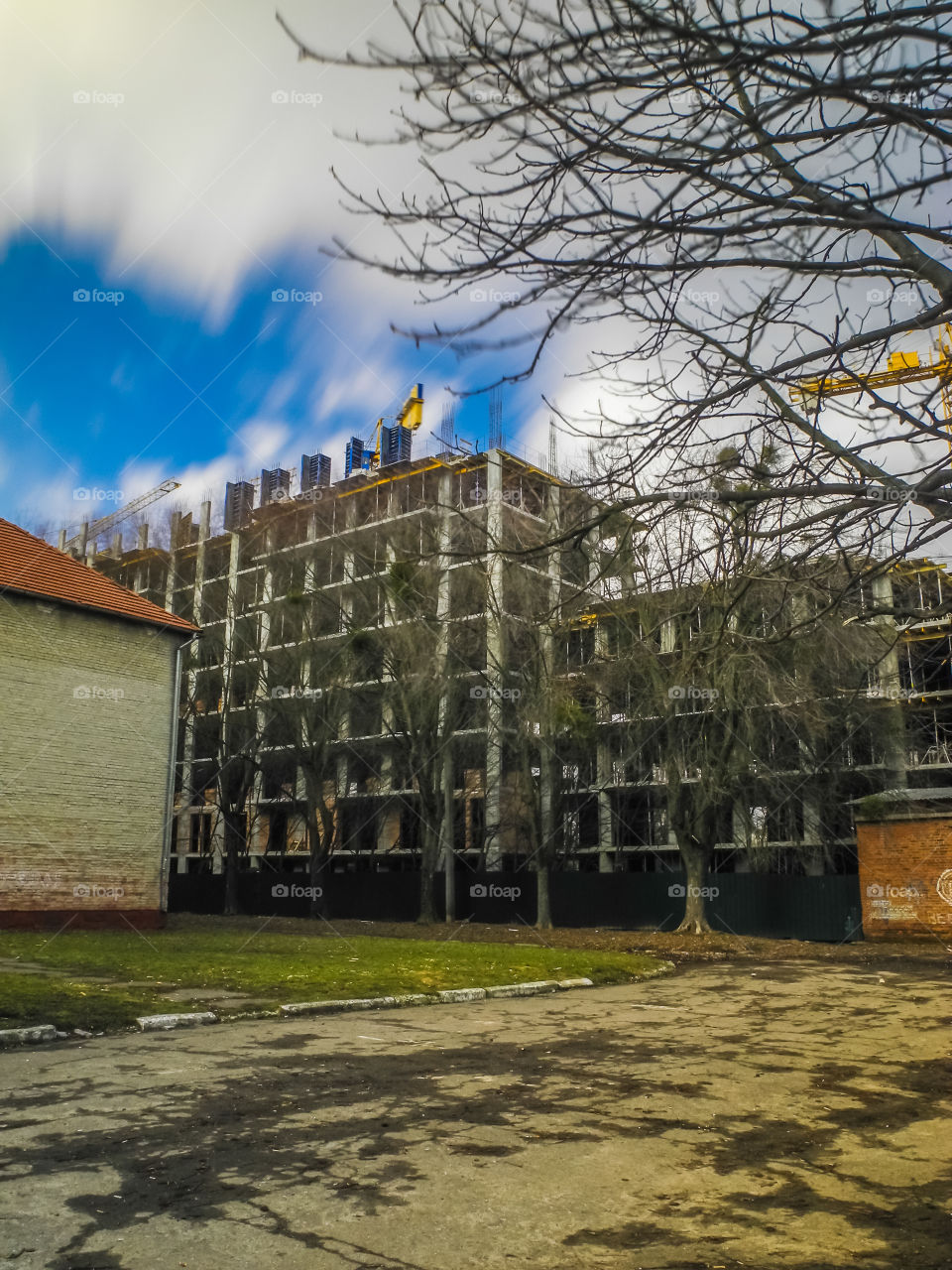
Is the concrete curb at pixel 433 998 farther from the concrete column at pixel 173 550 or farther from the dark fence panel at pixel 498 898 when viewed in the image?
the concrete column at pixel 173 550

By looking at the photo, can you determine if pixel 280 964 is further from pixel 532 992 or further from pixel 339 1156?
pixel 339 1156

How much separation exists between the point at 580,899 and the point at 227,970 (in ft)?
61.3

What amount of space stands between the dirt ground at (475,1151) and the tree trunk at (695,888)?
49.6 ft

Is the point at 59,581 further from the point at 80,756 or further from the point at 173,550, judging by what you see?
the point at 173,550

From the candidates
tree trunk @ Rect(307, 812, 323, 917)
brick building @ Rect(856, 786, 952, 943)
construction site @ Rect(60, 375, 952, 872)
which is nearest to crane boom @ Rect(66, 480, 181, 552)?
construction site @ Rect(60, 375, 952, 872)

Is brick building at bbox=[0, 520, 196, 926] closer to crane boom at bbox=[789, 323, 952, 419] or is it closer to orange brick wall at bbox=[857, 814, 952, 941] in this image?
orange brick wall at bbox=[857, 814, 952, 941]

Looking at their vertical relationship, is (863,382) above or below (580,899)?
above

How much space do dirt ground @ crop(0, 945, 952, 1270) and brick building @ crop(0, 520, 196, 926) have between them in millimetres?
14176

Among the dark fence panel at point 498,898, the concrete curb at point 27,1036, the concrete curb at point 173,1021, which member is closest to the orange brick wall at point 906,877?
the dark fence panel at point 498,898

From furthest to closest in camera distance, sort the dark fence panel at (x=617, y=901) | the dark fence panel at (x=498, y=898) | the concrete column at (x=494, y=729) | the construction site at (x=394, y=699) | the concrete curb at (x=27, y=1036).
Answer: the dark fence panel at (x=498, y=898) → the dark fence panel at (x=617, y=901) → the construction site at (x=394, y=699) → the concrete column at (x=494, y=729) → the concrete curb at (x=27, y=1036)

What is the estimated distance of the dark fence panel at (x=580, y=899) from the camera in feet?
84.4

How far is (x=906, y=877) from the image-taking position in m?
22.4

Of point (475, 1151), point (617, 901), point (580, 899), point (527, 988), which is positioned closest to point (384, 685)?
point (580, 899)

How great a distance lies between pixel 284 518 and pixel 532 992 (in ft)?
88.3
